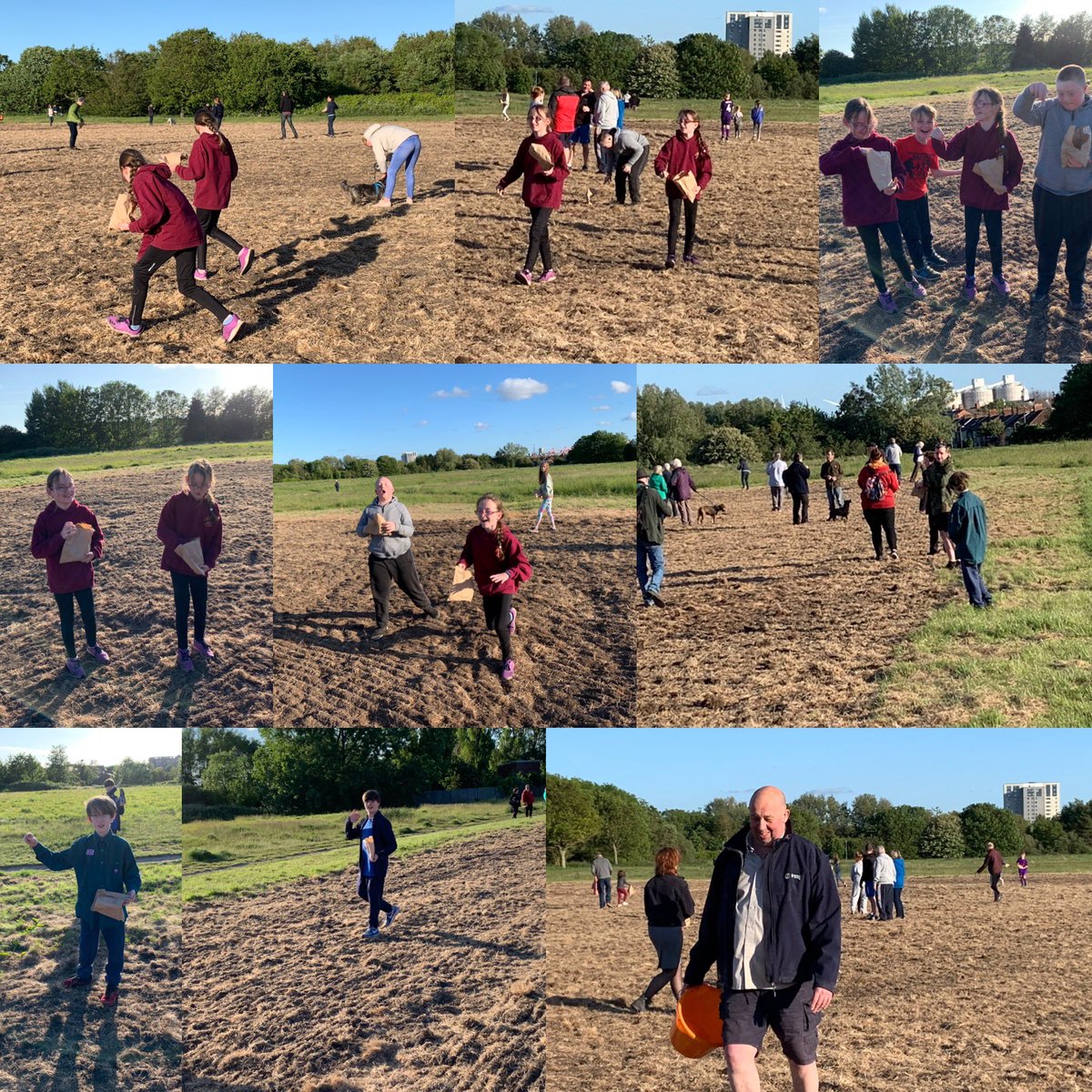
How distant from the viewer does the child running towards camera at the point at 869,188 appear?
29.8 ft

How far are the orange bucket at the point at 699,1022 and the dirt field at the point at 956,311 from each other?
6.45 m

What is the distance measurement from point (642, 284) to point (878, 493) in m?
2.80

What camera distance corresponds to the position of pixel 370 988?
7.52 meters

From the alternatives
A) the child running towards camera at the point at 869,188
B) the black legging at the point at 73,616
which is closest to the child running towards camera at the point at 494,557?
the black legging at the point at 73,616

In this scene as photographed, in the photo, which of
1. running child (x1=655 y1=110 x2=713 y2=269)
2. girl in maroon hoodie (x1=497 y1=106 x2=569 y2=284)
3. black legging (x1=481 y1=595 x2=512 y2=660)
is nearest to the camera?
black legging (x1=481 y1=595 x2=512 y2=660)

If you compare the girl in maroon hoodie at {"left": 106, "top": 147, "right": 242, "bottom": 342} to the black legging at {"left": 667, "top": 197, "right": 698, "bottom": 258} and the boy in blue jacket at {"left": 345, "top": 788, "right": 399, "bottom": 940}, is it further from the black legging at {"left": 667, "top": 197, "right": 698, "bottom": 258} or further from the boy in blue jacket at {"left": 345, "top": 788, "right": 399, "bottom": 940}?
the boy in blue jacket at {"left": 345, "top": 788, "right": 399, "bottom": 940}

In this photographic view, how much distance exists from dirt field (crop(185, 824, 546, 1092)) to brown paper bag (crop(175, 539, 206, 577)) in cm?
272

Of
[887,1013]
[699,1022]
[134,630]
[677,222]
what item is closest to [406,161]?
[677,222]

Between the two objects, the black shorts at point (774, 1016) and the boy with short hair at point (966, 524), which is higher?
the boy with short hair at point (966, 524)

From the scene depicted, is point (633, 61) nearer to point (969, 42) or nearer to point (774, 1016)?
point (969, 42)

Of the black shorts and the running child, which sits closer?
the black shorts

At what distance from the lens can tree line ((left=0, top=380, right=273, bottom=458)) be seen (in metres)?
9.78

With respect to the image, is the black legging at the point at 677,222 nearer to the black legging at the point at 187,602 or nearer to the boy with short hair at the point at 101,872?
the black legging at the point at 187,602

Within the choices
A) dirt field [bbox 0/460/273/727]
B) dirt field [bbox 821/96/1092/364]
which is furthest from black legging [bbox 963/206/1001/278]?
dirt field [bbox 0/460/273/727]
